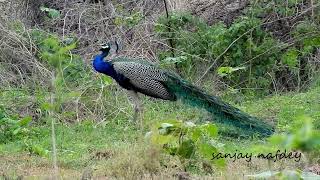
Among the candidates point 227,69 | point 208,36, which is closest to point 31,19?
point 208,36

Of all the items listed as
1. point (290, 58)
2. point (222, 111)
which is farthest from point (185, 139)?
point (290, 58)

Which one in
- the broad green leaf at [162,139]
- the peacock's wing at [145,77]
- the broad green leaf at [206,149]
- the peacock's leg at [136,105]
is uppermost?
the broad green leaf at [162,139]

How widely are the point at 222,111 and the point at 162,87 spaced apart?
30.7 inches

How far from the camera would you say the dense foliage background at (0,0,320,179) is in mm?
5824

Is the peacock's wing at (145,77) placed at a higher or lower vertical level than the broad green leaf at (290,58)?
higher

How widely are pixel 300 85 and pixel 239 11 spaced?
158 centimetres

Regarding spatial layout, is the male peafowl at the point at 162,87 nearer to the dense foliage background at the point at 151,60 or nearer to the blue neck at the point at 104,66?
the blue neck at the point at 104,66

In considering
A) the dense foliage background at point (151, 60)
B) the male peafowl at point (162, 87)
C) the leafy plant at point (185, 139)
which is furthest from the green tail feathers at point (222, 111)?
the leafy plant at point (185, 139)

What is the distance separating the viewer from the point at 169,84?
24.8 feet

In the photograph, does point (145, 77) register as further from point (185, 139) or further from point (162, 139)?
point (162, 139)

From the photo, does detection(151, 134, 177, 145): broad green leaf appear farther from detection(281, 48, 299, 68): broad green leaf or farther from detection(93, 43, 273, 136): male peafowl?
detection(281, 48, 299, 68): broad green leaf

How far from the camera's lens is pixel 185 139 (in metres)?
4.74

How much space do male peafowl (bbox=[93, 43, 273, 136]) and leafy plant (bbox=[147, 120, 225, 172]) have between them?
2.18 metres

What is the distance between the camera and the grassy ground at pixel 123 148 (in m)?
4.80
